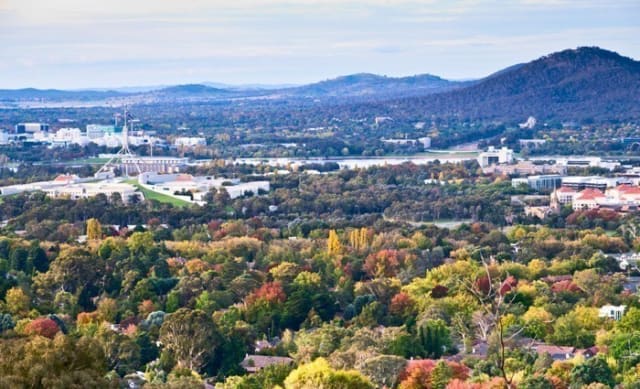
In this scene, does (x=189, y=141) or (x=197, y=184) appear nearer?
(x=197, y=184)

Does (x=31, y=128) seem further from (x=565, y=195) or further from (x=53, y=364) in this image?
(x=53, y=364)

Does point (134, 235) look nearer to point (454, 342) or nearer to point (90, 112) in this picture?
point (454, 342)

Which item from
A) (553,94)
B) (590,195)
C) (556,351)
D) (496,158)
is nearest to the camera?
(556,351)

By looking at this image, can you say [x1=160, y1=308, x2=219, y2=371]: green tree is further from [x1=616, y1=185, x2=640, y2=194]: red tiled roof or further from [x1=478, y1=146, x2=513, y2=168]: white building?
[x1=478, y1=146, x2=513, y2=168]: white building

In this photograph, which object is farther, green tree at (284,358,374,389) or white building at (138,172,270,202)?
white building at (138,172,270,202)

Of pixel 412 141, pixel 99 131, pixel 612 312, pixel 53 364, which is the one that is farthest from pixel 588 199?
pixel 99 131

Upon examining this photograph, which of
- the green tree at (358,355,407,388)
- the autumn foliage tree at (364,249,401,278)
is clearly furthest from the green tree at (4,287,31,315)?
the green tree at (358,355,407,388)
